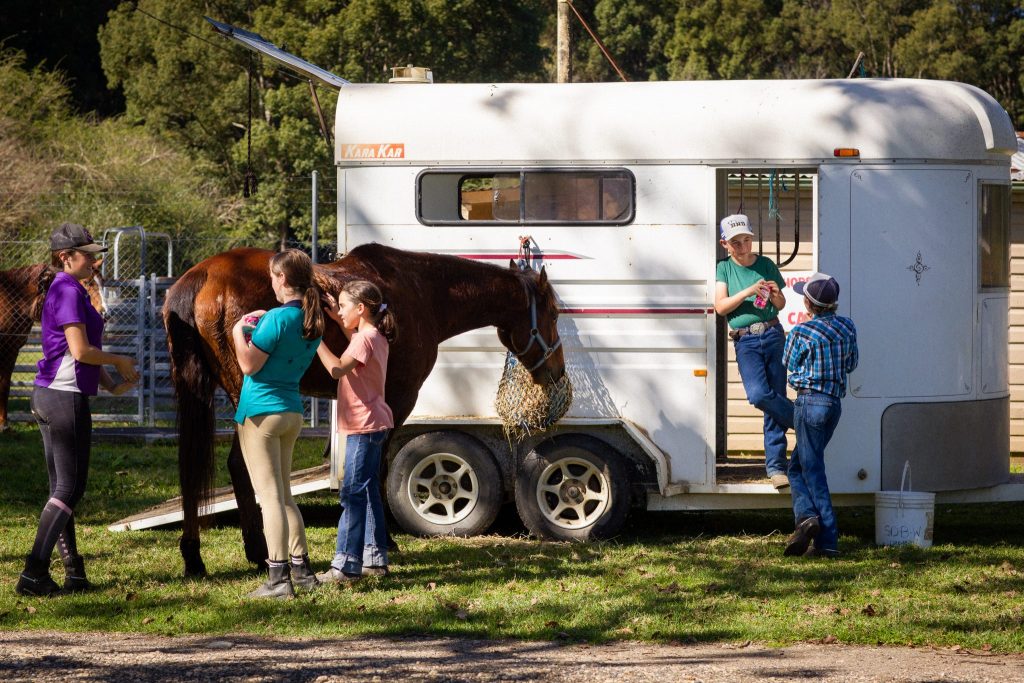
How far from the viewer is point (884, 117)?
830 centimetres

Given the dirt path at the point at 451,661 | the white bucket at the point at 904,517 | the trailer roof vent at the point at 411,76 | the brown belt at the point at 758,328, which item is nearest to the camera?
the dirt path at the point at 451,661

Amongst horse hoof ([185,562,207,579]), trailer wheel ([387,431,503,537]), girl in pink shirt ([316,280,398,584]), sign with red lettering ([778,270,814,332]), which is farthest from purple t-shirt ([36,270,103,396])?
sign with red lettering ([778,270,814,332])

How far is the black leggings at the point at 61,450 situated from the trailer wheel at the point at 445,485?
2.33 m

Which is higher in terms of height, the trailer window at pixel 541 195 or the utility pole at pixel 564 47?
the utility pole at pixel 564 47

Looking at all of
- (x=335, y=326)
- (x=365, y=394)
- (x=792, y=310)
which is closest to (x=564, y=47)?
(x=792, y=310)

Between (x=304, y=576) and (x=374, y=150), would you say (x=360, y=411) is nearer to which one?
(x=304, y=576)

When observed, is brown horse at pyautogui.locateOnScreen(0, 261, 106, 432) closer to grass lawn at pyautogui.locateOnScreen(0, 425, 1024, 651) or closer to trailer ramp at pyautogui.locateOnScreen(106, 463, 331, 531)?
grass lawn at pyautogui.locateOnScreen(0, 425, 1024, 651)

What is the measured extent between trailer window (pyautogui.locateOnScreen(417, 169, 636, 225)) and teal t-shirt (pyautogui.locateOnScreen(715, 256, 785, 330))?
715 mm

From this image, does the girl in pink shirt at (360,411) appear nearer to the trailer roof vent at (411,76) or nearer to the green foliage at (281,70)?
the trailer roof vent at (411,76)

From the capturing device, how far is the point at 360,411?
7078 mm

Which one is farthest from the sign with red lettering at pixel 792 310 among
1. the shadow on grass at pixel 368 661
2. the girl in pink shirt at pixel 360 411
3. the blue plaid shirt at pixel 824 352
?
the shadow on grass at pixel 368 661

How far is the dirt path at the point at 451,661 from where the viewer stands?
546 cm

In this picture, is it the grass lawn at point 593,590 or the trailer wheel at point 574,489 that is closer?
the grass lawn at point 593,590

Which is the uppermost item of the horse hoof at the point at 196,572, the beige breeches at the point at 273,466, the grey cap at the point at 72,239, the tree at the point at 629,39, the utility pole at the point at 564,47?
the tree at the point at 629,39
